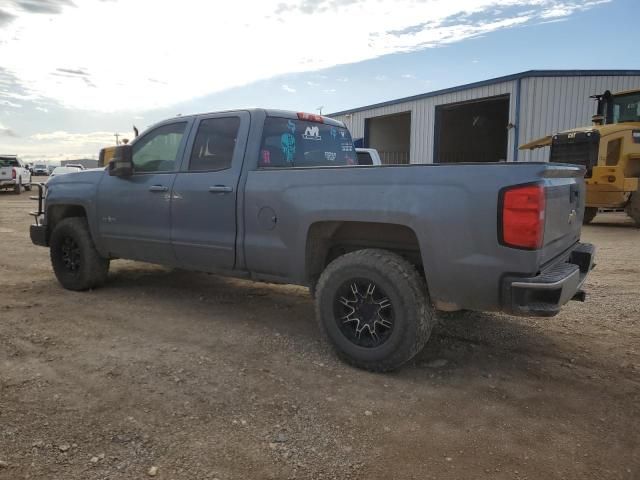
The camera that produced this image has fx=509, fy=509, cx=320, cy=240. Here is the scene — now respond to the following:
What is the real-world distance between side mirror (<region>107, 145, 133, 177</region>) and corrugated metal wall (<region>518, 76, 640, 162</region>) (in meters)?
15.6

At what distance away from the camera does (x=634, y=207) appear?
471 inches

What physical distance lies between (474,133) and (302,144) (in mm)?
24748

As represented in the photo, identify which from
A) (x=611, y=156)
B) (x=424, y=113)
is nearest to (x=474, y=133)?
(x=424, y=113)

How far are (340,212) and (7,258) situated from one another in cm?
684

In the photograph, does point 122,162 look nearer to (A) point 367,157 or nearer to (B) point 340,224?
(B) point 340,224

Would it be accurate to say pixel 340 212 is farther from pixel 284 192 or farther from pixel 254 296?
pixel 254 296

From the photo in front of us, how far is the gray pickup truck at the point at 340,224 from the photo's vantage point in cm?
A: 311

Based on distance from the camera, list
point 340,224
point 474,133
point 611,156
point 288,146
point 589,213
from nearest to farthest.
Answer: point 340,224 → point 288,146 → point 611,156 → point 589,213 → point 474,133

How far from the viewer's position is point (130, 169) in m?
5.25

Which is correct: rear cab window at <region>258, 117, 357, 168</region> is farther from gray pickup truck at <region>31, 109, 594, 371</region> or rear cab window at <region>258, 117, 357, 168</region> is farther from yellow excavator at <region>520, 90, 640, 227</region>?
yellow excavator at <region>520, 90, 640, 227</region>

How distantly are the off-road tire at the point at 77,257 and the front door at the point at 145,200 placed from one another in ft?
1.11

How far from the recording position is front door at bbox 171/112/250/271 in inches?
175

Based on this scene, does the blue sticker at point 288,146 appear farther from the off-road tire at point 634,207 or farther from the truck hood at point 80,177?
the off-road tire at point 634,207

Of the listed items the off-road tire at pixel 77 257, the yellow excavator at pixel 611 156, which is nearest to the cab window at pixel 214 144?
the off-road tire at pixel 77 257
